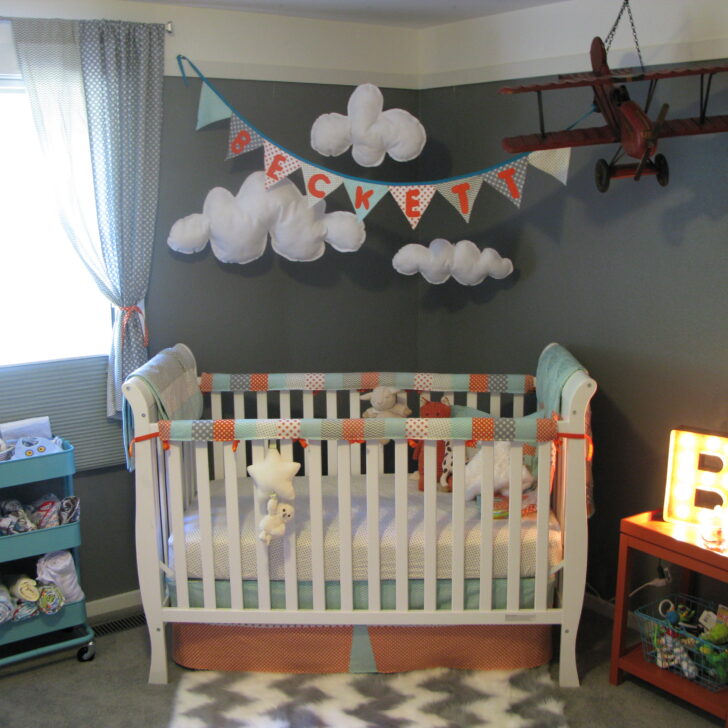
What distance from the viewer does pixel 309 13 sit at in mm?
2895

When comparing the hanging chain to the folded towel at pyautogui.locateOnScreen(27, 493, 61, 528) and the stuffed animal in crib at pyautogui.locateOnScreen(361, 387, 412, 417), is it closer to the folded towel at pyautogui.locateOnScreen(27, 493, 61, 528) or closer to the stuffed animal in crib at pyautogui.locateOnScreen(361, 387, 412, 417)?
the stuffed animal in crib at pyautogui.locateOnScreen(361, 387, 412, 417)

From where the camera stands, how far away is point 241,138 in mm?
2762

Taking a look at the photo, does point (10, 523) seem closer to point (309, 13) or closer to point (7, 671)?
point (7, 671)

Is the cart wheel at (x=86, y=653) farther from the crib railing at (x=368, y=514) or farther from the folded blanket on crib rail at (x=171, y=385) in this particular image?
the folded blanket on crib rail at (x=171, y=385)

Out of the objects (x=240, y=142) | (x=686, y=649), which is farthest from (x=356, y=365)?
(x=686, y=649)

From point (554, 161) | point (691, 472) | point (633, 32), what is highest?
point (633, 32)

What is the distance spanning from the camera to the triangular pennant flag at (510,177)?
2.63m

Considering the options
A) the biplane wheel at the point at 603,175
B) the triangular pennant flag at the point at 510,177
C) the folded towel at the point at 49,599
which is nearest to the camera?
the biplane wheel at the point at 603,175

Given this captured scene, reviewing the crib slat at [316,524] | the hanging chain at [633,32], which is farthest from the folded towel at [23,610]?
the hanging chain at [633,32]

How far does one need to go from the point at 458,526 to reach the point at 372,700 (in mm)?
555

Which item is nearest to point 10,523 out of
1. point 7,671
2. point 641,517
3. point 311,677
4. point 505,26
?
→ point 7,671

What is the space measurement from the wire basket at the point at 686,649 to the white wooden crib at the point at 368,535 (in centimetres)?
23

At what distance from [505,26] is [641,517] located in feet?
5.60

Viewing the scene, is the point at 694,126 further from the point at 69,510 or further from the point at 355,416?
the point at 69,510
